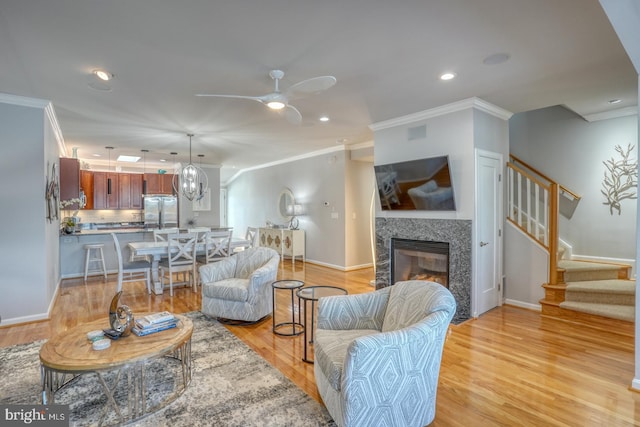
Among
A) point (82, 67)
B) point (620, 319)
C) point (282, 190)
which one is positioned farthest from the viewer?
point (282, 190)

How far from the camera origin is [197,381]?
254 cm

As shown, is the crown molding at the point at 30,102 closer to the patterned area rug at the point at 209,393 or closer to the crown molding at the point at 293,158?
the patterned area rug at the point at 209,393

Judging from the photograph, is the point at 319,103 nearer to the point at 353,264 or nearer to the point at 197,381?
the point at 197,381

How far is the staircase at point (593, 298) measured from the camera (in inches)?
145

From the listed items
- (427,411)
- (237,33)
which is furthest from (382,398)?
(237,33)

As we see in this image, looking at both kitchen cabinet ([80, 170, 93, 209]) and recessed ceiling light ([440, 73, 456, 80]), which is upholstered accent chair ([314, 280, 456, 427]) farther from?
kitchen cabinet ([80, 170, 93, 209])

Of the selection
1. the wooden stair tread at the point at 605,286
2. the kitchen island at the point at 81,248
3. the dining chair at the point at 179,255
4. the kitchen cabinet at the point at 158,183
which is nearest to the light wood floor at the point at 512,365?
the wooden stair tread at the point at 605,286

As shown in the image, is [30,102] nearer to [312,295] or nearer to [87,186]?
[312,295]

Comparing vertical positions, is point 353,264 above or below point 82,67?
below

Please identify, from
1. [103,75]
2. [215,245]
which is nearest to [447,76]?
[103,75]

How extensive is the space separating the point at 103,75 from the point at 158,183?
20.7 ft

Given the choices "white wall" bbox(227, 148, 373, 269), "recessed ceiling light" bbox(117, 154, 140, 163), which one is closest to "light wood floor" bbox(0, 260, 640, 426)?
"white wall" bbox(227, 148, 373, 269)

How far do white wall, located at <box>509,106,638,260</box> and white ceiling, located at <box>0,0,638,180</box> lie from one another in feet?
1.84

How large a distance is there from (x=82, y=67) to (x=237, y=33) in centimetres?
164
